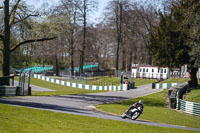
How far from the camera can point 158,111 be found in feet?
72.5

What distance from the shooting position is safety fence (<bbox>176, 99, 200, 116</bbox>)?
2260 cm

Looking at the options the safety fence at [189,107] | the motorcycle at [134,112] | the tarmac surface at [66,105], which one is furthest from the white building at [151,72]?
the motorcycle at [134,112]

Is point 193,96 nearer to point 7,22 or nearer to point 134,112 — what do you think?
point 134,112

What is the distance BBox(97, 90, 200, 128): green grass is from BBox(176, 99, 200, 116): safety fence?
3.14 ft

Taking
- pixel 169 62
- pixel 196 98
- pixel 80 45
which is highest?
pixel 80 45

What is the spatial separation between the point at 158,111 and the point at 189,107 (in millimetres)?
2912

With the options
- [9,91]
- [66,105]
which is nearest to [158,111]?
[66,105]

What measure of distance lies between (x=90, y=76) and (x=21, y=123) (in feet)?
150

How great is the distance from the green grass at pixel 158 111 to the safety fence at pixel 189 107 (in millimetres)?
958

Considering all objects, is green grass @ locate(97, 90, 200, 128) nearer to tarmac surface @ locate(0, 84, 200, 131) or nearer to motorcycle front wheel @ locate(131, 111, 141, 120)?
tarmac surface @ locate(0, 84, 200, 131)

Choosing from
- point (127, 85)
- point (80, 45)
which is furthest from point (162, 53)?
point (80, 45)

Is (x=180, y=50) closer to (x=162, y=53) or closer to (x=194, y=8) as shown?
(x=162, y=53)

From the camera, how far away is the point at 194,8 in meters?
21.7

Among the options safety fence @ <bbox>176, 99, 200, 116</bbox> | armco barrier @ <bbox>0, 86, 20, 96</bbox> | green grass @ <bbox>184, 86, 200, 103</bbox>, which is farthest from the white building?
armco barrier @ <bbox>0, 86, 20, 96</bbox>
